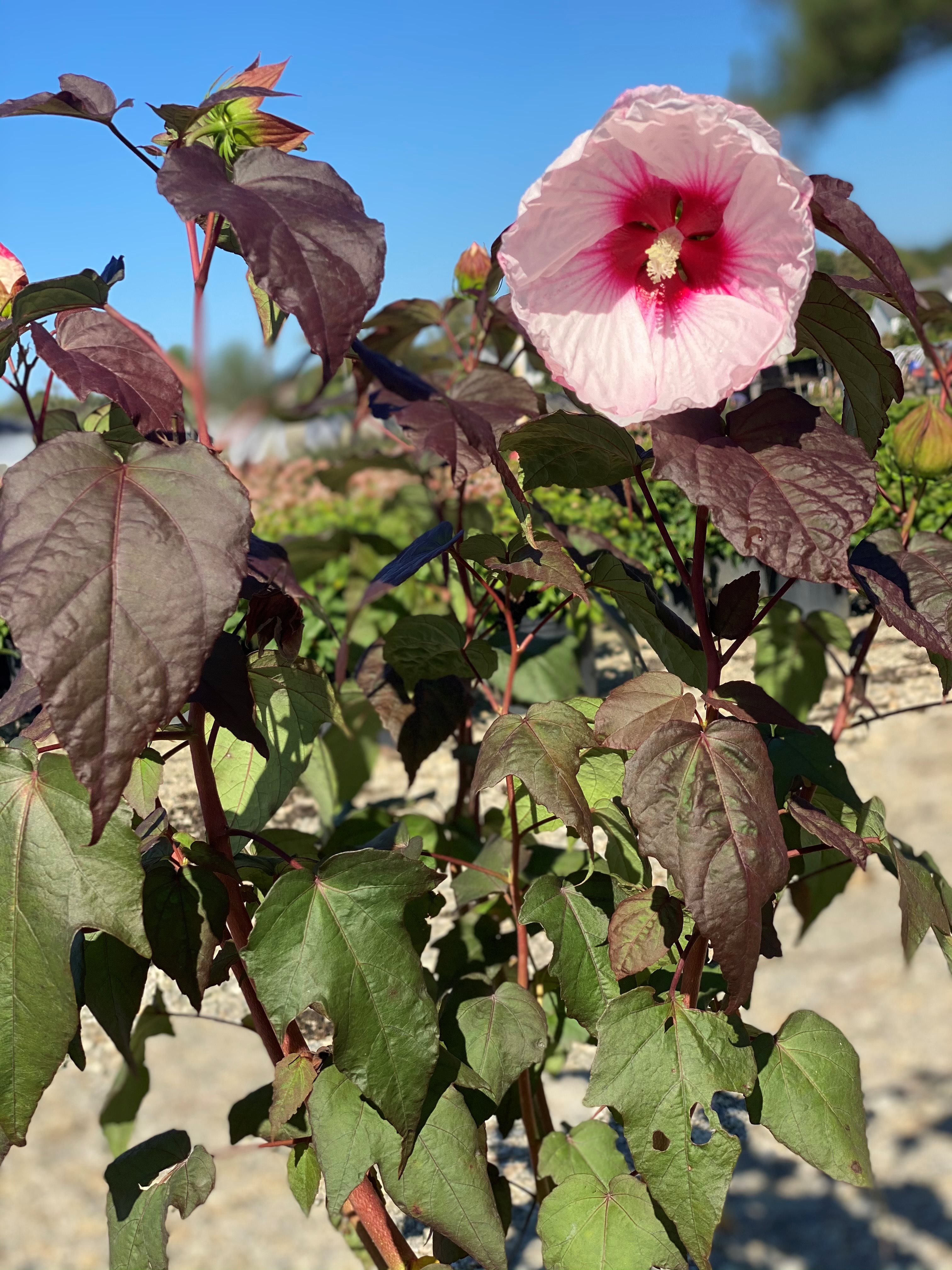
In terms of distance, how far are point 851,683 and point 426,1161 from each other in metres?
0.81

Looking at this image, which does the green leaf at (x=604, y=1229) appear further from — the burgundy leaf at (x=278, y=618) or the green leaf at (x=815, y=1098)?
the burgundy leaf at (x=278, y=618)

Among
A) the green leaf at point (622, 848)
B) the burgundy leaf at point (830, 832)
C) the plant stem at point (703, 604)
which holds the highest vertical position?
the plant stem at point (703, 604)

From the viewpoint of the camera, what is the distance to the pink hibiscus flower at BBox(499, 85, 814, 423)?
64 cm

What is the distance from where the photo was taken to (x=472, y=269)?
1.66m

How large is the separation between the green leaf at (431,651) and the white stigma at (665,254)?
420 mm

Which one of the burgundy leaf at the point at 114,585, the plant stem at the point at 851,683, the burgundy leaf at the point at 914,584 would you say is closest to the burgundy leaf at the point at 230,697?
the burgundy leaf at the point at 114,585

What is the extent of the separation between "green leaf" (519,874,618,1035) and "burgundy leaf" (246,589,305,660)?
295 millimetres

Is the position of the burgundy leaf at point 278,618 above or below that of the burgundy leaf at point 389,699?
below

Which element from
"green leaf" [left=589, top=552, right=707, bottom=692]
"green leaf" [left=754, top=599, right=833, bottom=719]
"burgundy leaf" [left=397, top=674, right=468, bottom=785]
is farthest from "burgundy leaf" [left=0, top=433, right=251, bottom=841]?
"green leaf" [left=754, top=599, right=833, bottom=719]

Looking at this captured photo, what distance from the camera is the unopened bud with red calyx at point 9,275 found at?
0.85 metres

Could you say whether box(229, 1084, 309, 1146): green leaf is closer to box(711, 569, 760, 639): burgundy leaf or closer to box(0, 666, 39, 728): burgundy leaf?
box(0, 666, 39, 728): burgundy leaf

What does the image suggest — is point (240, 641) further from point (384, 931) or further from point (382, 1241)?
point (382, 1241)

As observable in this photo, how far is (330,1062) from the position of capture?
0.88m

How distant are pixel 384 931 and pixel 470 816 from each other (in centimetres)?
80
